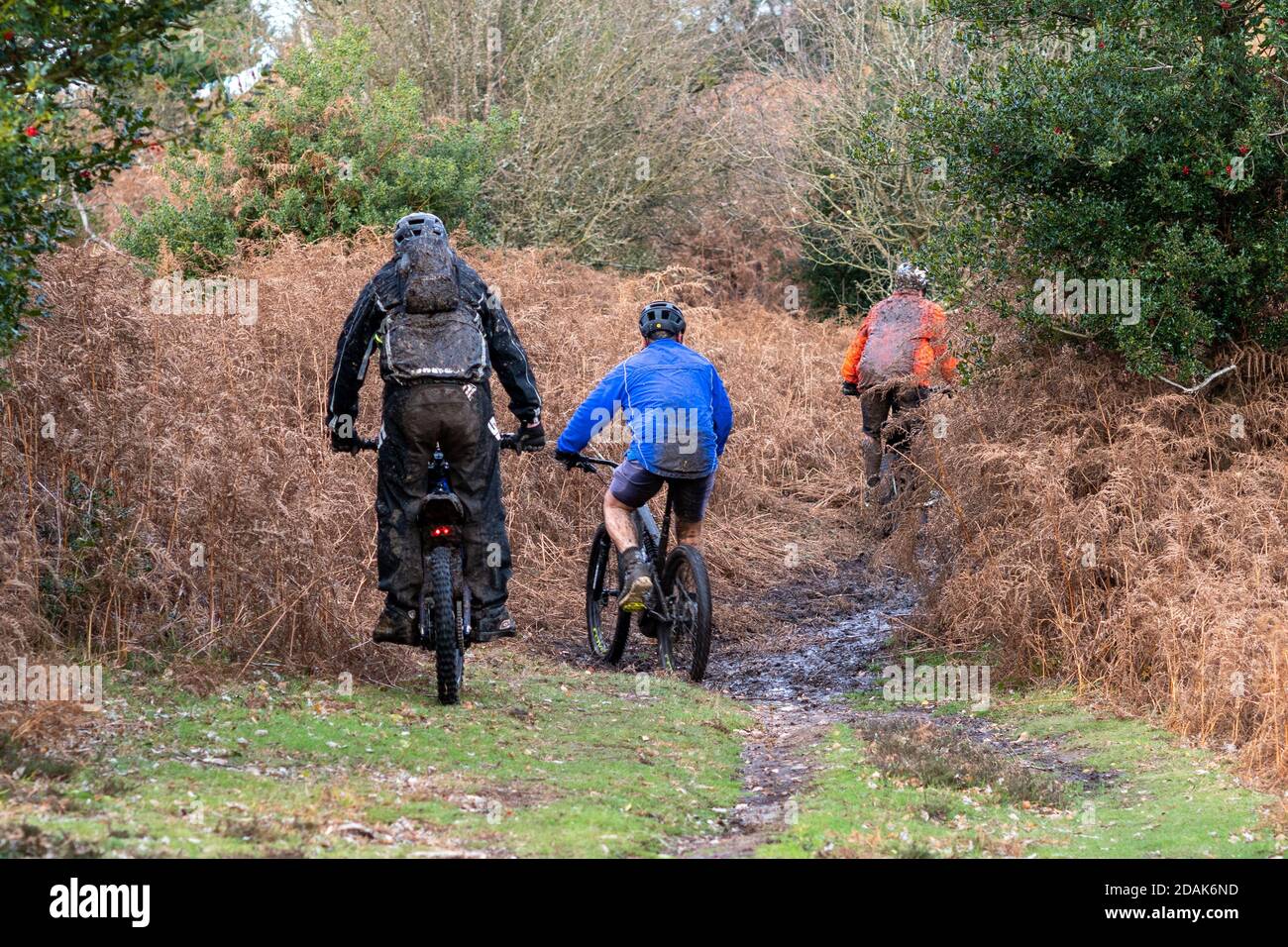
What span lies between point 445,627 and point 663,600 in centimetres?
225

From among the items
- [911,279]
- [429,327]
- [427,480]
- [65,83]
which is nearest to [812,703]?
[427,480]

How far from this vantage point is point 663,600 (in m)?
9.52

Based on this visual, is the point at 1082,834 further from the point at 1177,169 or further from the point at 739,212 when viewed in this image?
the point at 739,212

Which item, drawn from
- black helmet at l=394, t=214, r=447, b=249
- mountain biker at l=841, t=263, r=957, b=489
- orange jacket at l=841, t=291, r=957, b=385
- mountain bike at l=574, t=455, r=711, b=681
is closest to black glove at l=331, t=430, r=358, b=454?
black helmet at l=394, t=214, r=447, b=249

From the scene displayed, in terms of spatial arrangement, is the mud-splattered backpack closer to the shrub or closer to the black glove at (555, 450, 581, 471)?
the black glove at (555, 450, 581, 471)

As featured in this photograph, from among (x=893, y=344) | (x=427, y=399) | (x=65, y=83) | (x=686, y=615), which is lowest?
(x=686, y=615)

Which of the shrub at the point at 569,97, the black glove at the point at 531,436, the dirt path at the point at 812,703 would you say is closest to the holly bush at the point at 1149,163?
the dirt path at the point at 812,703

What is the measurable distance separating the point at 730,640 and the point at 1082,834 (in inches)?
201

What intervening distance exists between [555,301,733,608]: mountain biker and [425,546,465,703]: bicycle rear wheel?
1.69 meters

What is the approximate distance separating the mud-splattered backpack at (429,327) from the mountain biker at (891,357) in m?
5.04

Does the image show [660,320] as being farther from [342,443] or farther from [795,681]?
[795,681]

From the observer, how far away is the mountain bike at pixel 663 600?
30.1 ft

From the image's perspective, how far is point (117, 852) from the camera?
15.9 ft

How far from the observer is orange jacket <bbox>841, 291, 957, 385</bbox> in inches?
480
